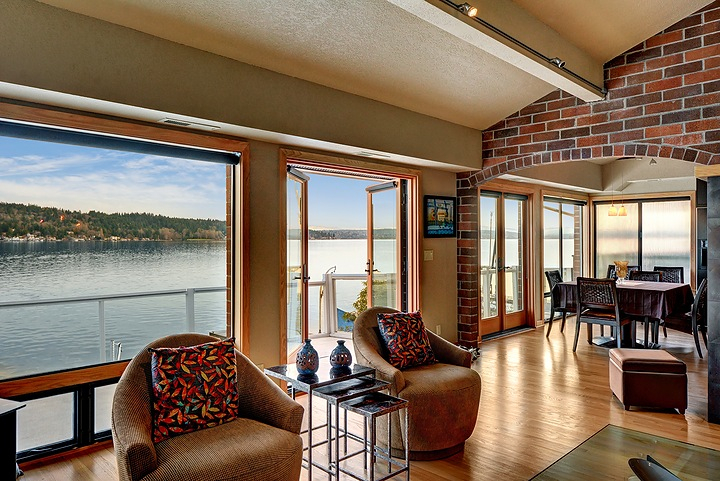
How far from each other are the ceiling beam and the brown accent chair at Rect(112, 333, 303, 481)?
2248mm

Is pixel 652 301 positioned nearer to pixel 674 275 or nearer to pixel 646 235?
pixel 674 275

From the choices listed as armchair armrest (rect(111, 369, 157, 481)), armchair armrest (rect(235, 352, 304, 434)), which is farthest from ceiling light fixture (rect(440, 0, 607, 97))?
armchair armrest (rect(111, 369, 157, 481))

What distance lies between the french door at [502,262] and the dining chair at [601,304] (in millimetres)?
1266

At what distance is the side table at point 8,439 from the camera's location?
2.40 m

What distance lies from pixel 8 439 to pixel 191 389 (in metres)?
0.89

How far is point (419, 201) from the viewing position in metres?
5.61

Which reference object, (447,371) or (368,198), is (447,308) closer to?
(368,198)

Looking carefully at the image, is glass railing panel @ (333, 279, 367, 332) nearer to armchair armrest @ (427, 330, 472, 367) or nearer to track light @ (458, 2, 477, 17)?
armchair armrest @ (427, 330, 472, 367)

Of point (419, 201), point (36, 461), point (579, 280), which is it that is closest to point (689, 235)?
point (579, 280)

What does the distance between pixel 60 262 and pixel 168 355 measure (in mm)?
1476

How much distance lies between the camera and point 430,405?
3059 mm

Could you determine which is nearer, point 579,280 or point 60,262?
point 60,262

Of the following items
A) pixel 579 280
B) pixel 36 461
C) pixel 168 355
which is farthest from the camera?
pixel 579 280

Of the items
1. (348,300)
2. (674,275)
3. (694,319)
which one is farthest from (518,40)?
(674,275)
